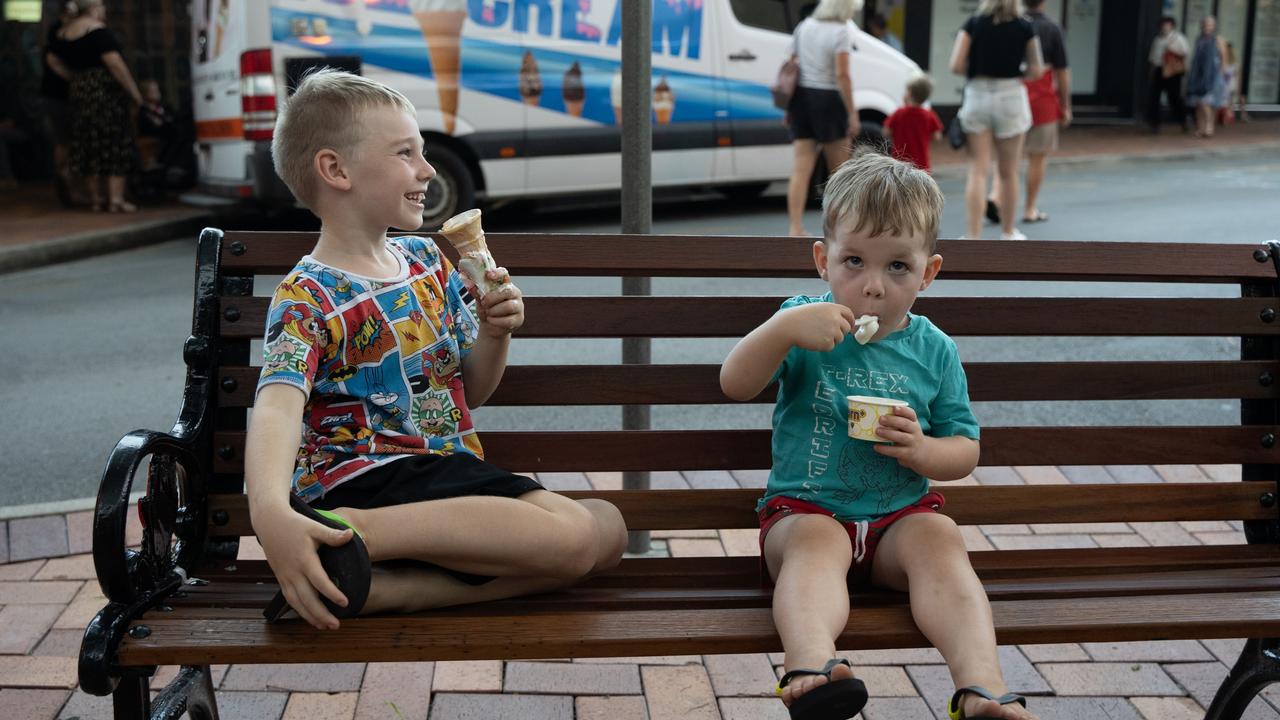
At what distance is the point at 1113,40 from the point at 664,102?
1633 cm

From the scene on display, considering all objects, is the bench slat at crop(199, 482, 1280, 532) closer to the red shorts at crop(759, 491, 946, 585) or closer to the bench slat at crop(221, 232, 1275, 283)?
the red shorts at crop(759, 491, 946, 585)

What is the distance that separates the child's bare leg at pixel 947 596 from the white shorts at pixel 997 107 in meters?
7.21

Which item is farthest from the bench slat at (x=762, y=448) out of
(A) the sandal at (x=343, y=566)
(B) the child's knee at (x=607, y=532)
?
(A) the sandal at (x=343, y=566)

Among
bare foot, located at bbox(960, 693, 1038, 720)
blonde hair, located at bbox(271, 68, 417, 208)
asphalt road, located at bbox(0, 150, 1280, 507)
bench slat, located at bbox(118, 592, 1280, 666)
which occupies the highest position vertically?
blonde hair, located at bbox(271, 68, 417, 208)

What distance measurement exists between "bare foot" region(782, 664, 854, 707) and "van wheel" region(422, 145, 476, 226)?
813 centimetres

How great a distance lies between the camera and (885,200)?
2.40 m

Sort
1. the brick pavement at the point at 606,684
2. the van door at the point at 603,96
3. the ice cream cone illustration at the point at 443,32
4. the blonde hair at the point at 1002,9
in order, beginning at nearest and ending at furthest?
the brick pavement at the point at 606,684
the blonde hair at the point at 1002,9
the ice cream cone illustration at the point at 443,32
the van door at the point at 603,96

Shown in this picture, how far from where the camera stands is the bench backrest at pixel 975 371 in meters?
2.82

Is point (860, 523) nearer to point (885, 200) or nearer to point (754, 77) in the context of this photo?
point (885, 200)

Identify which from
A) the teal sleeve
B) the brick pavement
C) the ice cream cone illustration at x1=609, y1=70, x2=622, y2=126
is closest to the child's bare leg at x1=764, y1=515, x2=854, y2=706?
the teal sleeve

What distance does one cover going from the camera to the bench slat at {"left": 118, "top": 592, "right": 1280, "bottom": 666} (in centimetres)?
213

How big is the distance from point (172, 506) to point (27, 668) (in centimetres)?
91

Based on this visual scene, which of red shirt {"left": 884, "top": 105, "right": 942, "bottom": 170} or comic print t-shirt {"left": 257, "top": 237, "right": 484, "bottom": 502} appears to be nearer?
comic print t-shirt {"left": 257, "top": 237, "right": 484, "bottom": 502}

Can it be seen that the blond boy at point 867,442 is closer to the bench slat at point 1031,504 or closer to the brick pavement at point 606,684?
the bench slat at point 1031,504
